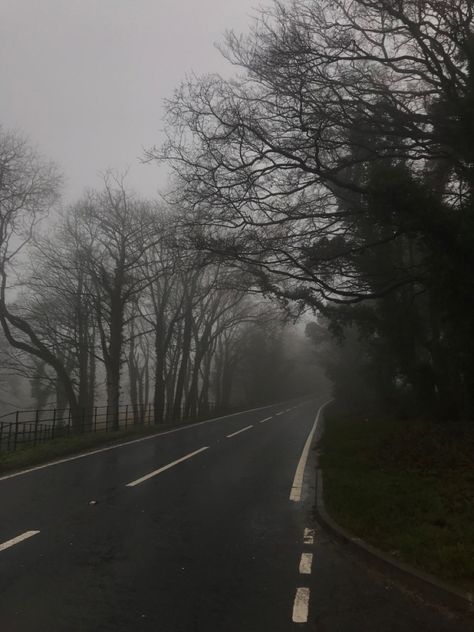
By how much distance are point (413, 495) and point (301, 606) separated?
4.17 metres

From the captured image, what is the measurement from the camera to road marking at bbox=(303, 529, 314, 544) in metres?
6.55

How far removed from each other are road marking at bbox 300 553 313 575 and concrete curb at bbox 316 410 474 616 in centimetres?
56

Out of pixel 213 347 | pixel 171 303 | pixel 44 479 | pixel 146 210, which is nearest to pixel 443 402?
pixel 44 479

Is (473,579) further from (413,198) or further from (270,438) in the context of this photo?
(270,438)

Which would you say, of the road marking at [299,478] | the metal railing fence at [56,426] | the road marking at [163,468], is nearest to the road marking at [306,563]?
A: the road marking at [299,478]

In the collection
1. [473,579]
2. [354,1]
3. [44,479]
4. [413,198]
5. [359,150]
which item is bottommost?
[473,579]

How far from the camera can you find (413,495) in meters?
8.05

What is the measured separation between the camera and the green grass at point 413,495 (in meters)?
5.55

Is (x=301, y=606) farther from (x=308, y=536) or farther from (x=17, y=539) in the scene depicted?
(x=17, y=539)

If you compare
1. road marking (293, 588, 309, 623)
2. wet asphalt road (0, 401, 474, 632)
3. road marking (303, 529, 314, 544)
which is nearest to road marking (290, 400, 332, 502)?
wet asphalt road (0, 401, 474, 632)

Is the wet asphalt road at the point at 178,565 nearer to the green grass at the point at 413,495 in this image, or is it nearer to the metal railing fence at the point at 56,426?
the green grass at the point at 413,495

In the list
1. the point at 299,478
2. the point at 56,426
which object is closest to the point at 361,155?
the point at 299,478

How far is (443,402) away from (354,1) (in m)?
14.1

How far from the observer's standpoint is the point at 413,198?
11508 millimetres
